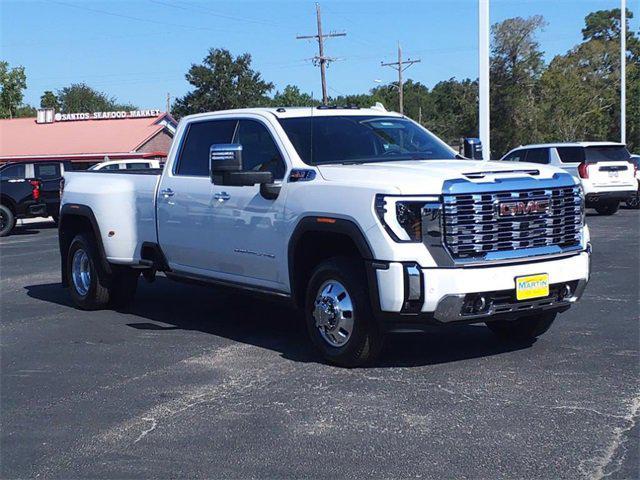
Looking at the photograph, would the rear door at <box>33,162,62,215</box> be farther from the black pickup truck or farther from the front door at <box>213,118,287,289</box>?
the front door at <box>213,118,287,289</box>

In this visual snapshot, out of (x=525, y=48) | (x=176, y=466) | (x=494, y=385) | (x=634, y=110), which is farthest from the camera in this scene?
(x=525, y=48)

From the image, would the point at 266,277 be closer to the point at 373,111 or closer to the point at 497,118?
the point at 373,111

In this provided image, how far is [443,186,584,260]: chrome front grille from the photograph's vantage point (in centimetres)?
655

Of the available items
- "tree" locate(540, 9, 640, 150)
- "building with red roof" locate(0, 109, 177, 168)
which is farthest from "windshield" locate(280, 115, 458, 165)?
"tree" locate(540, 9, 640, 150)

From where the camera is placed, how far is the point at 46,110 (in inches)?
2199

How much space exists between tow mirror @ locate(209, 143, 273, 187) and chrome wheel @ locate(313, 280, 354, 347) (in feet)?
3.51

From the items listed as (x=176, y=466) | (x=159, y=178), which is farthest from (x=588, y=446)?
(x=159, y=178)

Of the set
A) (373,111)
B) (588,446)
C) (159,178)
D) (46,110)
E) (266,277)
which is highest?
(46,110)

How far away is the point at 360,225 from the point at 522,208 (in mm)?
1216

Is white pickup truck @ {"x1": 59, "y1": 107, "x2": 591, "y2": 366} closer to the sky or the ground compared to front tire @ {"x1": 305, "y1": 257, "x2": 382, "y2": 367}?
closer to the sky

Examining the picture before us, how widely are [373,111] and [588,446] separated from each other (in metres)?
4.58

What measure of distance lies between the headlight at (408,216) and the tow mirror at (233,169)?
4.36ft

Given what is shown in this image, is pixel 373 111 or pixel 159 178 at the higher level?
pixel 373 111

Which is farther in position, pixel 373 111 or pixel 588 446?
pixel 373 111
